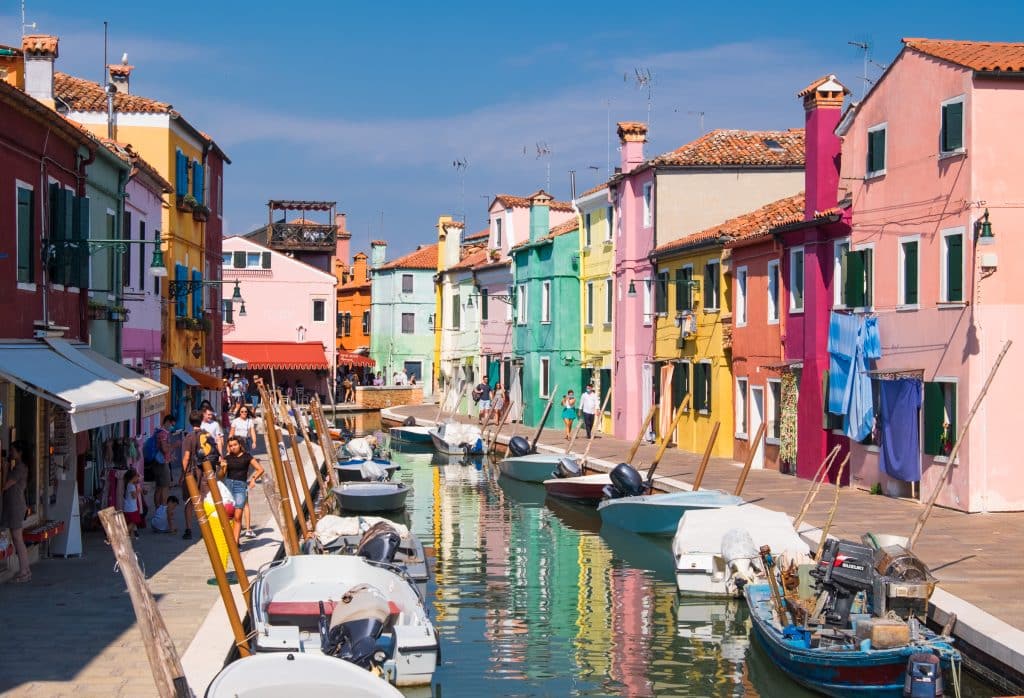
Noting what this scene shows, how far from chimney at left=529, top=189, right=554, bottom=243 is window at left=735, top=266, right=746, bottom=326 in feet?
63.1

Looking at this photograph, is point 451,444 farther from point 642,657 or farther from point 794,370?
point 642,657

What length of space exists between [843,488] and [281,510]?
538 inches

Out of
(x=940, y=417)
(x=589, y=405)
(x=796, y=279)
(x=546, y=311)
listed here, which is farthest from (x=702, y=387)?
(x=546, y=311)

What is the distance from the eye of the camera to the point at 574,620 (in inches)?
717

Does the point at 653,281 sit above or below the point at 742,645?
above

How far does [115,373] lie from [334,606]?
7.28 meters

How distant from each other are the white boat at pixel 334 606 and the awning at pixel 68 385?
8.77ft

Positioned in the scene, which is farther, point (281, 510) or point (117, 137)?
point (117, 137)

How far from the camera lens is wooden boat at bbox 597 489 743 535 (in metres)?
24.2

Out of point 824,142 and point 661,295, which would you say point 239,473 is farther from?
point 661,295

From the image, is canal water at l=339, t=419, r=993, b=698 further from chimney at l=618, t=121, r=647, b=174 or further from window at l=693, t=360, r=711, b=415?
chimney at l=618, t=121, r=647, b=174

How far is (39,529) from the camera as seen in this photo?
1709cm

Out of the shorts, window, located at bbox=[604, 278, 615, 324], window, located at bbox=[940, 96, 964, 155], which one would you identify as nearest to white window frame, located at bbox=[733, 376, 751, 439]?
window, located at bbox=[940, 96, 964, 155]

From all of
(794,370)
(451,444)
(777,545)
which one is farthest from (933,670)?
(451,444)
